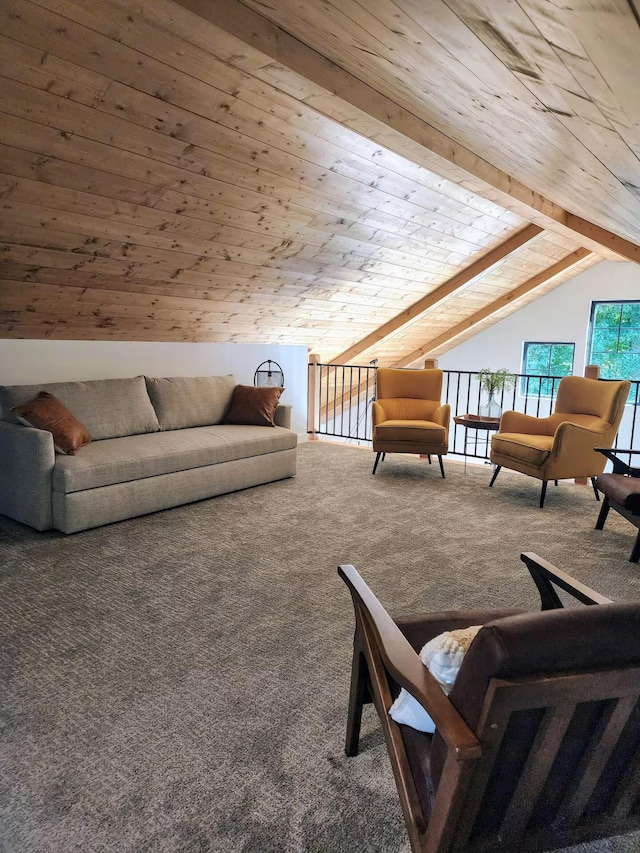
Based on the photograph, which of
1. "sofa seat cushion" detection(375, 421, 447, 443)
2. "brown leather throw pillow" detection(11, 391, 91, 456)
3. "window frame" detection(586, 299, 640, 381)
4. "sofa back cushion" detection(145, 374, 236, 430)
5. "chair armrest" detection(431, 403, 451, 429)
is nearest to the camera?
"brown leather throw pillow" detection(11, 391, 91, 456)

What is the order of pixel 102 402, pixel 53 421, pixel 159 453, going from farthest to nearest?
pixel 102 402 → pixel 159 453 → pixel 53 421

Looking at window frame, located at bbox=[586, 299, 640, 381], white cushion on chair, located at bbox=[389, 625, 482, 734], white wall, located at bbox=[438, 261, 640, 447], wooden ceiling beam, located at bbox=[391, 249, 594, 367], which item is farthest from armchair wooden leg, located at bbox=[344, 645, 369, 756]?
window frame, located at bbox=[586, 299, 640, 381]

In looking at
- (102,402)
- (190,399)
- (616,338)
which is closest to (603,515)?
(190,399)

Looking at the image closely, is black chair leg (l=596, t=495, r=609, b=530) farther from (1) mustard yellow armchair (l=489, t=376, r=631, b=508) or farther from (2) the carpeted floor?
(1) mustard yellow armchair (l=489, t=376, r=631, b=508)

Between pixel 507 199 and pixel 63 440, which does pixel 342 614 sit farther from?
pixel 507 199

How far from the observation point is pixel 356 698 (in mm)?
1778

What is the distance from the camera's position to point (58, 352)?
185 inches

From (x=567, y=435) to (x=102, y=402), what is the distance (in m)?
3.45

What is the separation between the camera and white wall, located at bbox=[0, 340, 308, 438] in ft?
14.8

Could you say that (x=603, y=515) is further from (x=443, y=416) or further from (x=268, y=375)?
(x=268, y=375)

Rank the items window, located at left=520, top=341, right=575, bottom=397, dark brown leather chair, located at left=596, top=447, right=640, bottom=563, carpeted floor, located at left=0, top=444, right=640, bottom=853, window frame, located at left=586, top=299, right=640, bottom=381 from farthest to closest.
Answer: window, located at left=520, top=341, right=575, bottom=397 → window frame, located at left=586, top=299, right=640, bottom=381 → dark brown leather chair, located at left=596, top=447, right=640, bottom=563 → carpeted floor, located at left=0, top=444, right=640, bottom=853

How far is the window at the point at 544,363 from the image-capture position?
8594mm

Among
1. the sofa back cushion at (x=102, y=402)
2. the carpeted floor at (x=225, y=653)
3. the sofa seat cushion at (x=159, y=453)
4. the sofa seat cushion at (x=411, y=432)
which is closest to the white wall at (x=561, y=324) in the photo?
the sofa seat cushion at (x=411, y=432)

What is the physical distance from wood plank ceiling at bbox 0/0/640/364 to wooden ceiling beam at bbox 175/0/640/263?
0.03 meters
